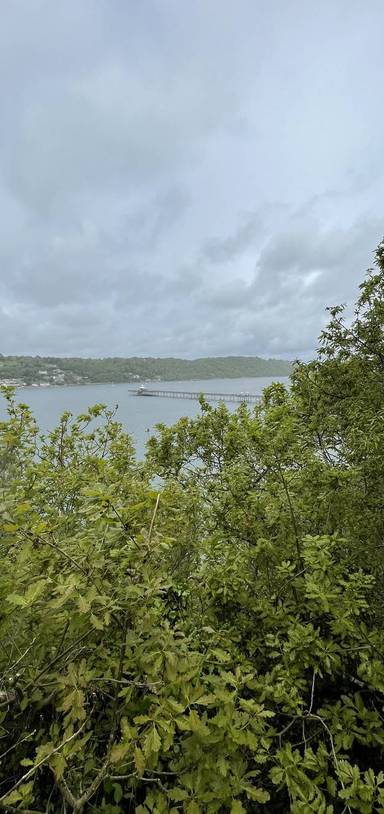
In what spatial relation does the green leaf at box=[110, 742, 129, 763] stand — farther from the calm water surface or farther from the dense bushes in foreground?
the calm water surface

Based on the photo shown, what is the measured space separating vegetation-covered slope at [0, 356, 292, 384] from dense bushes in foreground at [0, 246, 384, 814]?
31.7 m

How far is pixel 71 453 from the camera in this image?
6461mm

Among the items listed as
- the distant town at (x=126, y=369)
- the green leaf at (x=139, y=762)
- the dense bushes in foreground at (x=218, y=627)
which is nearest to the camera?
the green leaf at (x=139, y=762)

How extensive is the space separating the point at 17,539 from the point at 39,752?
0.87 m

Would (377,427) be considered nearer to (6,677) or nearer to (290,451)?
(290,451)

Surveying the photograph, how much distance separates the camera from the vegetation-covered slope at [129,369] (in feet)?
135

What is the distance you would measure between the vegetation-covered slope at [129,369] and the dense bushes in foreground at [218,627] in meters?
31.7

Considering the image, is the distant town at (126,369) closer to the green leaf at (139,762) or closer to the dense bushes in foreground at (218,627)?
the dense bushes in foreground at (218,627)

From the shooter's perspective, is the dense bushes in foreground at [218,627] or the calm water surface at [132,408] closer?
the dense bushes in foreground at [218,627]

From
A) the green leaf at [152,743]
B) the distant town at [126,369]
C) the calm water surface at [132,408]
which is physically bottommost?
the calm water surface at [132,408]

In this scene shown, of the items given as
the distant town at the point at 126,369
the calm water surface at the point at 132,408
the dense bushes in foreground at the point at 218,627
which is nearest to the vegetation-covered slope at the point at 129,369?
the distant town at the point at 126,369

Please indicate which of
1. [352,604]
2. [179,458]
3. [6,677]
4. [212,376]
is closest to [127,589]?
[6,677]

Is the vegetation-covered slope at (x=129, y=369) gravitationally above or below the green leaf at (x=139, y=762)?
above

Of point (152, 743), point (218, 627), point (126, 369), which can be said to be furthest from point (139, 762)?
point (126, 369)
